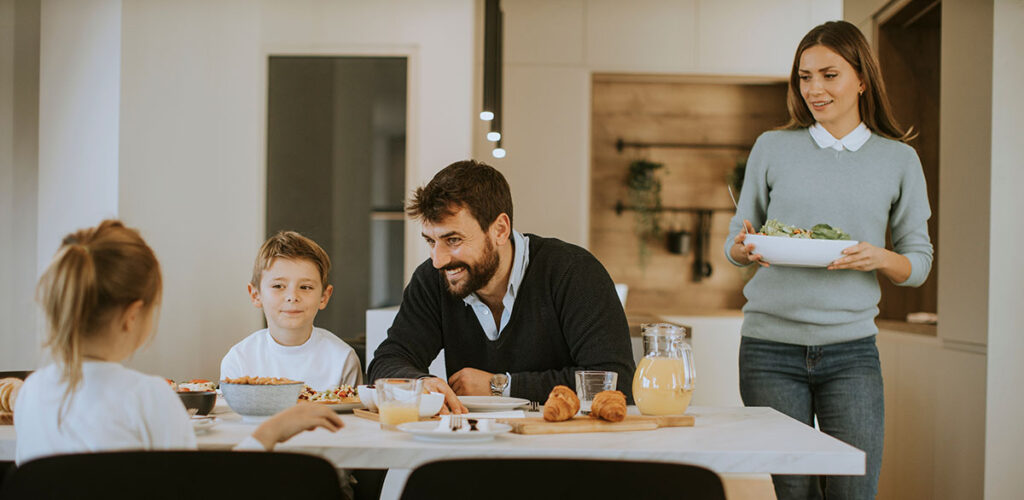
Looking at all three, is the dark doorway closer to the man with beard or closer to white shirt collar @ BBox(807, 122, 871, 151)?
the man with beard

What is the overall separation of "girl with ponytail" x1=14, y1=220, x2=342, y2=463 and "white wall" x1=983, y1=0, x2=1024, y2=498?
90.2 inches

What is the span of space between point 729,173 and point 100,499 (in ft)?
16.6

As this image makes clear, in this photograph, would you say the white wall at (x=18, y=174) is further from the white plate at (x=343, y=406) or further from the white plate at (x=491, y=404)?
the white plate at (x=491, y=404)

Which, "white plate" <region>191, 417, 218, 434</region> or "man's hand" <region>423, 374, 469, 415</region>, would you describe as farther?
"man's hand" <region>423, 374, 469, 415</region>

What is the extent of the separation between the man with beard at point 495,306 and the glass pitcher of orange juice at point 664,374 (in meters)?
0.32

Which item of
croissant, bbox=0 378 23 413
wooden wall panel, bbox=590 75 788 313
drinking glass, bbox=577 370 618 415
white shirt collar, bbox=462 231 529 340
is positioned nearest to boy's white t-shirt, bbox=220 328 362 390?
white shirt collar, bbox=462 231 529 340

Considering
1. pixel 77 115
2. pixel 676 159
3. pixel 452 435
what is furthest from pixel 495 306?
pixel 676 159

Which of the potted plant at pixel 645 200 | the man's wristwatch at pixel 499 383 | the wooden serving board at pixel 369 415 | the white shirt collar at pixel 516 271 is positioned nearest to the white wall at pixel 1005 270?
the white shirt collar at pixel 516 271

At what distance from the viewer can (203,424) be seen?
1323 millimetres

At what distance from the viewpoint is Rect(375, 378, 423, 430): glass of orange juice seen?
4.45ft

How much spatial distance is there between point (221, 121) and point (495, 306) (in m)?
2.37

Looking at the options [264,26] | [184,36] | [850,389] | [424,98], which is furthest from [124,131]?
[850,389]

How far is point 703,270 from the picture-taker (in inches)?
219

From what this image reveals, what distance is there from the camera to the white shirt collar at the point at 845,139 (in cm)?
197
